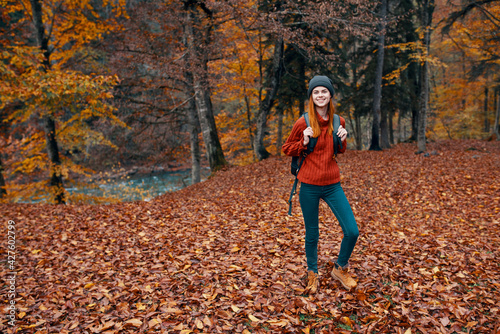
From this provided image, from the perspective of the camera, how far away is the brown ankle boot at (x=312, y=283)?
11.2 feet

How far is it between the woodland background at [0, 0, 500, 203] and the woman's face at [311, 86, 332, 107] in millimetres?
6219

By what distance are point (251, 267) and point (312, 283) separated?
98 centimetres

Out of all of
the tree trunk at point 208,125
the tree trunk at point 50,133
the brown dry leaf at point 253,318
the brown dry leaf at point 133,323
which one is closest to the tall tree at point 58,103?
the tree trunk at point 50,133

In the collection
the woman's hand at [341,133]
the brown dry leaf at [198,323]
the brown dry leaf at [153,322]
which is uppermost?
the woman's hand at [341,133]

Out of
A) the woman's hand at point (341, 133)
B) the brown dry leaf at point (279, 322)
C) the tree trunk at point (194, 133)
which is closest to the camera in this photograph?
the brown dry leaf at point (279, 322)

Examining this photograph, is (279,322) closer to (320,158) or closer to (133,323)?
(133,323)

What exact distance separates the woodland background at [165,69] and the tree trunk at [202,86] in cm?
5

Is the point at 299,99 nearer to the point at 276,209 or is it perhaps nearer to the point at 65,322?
the point at 276,209

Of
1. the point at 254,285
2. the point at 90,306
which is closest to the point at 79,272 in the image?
the point at 90,306

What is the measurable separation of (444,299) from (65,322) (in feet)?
13.8

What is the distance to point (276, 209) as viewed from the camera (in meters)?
6.96

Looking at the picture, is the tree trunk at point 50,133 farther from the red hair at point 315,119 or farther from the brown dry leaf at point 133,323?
the red hair at point 315,119

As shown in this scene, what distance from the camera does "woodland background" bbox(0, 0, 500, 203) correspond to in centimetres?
881

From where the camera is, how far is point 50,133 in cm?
987
